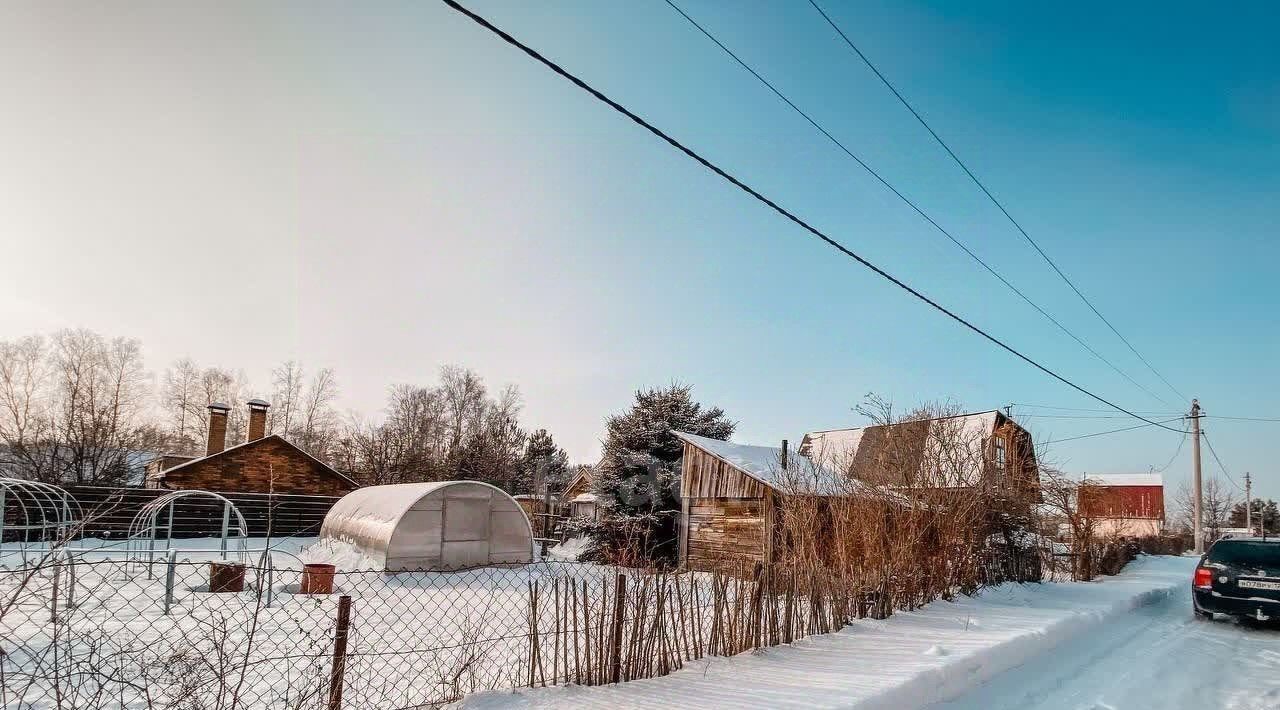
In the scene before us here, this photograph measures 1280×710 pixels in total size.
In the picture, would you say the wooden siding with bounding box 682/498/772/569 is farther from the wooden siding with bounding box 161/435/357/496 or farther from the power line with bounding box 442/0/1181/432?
the wooden siding with bounding box 161/435/357/496

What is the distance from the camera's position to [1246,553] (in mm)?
10430

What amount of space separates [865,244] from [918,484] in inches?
200

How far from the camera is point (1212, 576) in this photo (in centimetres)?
1022

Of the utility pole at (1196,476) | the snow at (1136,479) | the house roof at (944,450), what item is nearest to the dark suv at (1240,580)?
the house roof at (944,450)

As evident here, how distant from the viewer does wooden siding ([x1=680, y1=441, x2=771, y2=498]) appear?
19734 mm

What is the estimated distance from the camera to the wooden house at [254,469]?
26.2 meters

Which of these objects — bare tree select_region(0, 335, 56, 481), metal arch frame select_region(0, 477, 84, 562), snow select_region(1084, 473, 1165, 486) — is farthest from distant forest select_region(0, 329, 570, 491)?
snow select_region(1084, 473, 1165, 486)

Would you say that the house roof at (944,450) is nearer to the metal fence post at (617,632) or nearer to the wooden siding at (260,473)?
the metal fence post at (617,632)

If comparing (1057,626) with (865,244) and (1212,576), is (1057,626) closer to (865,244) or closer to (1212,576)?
(1212,576)

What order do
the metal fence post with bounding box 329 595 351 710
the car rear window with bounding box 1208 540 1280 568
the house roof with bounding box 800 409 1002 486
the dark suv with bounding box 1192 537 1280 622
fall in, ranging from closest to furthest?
the metal fence post with bounding box 329 595 351 710
the dark suv with bounding box 1192 537 1280 622
the car rear window with bounding box 1208 540 1280 568
the house roof with bounding box 800 409 1002 486

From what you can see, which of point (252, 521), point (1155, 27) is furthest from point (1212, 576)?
point (252, 521)

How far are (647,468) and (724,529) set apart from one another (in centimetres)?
444

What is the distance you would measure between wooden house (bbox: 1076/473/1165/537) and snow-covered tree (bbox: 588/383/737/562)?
12100 millimetres

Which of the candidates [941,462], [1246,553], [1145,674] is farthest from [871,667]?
[1246,553]
